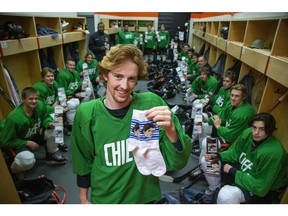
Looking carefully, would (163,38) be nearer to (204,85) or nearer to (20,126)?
(204,85)

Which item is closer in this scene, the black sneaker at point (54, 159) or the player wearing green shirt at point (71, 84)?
the black sneaker at point (54, 159)

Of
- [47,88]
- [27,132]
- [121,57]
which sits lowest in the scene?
[27,132]

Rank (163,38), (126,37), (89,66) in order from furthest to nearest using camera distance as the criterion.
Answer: (163,38) → (126,37) → (89,66)

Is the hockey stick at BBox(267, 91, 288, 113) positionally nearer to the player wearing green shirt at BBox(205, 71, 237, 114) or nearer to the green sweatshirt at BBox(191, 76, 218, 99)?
the player wearing green shirt at BBox(205, 71, 237, 114)

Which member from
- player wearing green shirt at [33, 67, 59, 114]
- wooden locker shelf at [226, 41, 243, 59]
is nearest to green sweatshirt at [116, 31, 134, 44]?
wooden locker shelf at [226, 41, 243, 59]

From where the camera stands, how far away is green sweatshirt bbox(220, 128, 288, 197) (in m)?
1.43

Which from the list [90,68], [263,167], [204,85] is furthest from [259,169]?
[90,68]

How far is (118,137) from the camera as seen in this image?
2.91ft

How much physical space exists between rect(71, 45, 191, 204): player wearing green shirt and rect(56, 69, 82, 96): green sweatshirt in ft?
8.79

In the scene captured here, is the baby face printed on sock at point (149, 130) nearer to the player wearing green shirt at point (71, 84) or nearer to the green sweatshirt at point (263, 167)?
the green sweatshirt at point (263, 167)

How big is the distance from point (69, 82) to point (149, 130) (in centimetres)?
305

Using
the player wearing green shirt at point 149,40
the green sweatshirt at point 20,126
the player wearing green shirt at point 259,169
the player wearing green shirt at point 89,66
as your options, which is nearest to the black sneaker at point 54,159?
the green sweatshirt at point 20,126

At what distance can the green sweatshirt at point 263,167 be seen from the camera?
143 centimetres

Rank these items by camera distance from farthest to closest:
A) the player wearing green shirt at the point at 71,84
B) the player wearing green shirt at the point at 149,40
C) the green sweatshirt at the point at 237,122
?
the player wearing green shirt at the point at 149,40 < the player wearing green shirt at the point at 71,84 < the green sweatshirt at the point at 237,122
